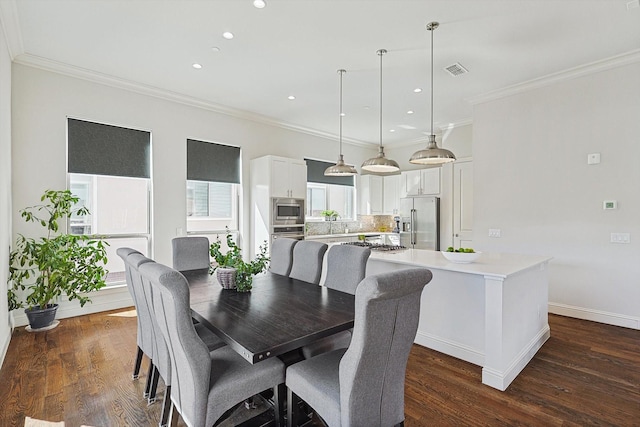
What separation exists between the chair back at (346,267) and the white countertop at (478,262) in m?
0.54

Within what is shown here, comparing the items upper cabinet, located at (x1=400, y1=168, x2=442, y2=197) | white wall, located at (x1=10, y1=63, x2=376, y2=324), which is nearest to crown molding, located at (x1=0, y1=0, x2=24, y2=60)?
white wall, located at (x1=10, y1=63, x2=376, y2=324)

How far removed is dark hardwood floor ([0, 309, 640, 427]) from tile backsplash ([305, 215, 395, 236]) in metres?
4.02

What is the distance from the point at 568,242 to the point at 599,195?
25.8 inches

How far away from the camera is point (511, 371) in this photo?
8.18 feet

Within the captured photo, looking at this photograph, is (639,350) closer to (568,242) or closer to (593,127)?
(568,242)

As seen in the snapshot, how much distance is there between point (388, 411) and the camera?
1.53m

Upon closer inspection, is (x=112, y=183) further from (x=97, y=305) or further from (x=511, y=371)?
(x=511, y=371)

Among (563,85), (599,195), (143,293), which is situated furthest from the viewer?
(563,85)

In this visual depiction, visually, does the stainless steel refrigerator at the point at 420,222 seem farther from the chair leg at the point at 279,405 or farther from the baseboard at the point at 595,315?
the chair leg at the point at 279,405

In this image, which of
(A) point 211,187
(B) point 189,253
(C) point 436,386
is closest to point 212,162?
(A) point 211,187

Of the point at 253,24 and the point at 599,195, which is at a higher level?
the point at 253,24

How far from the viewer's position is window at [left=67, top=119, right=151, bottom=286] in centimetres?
405

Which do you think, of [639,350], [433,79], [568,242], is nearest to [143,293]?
[433,79]

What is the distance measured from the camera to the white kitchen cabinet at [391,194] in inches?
290
